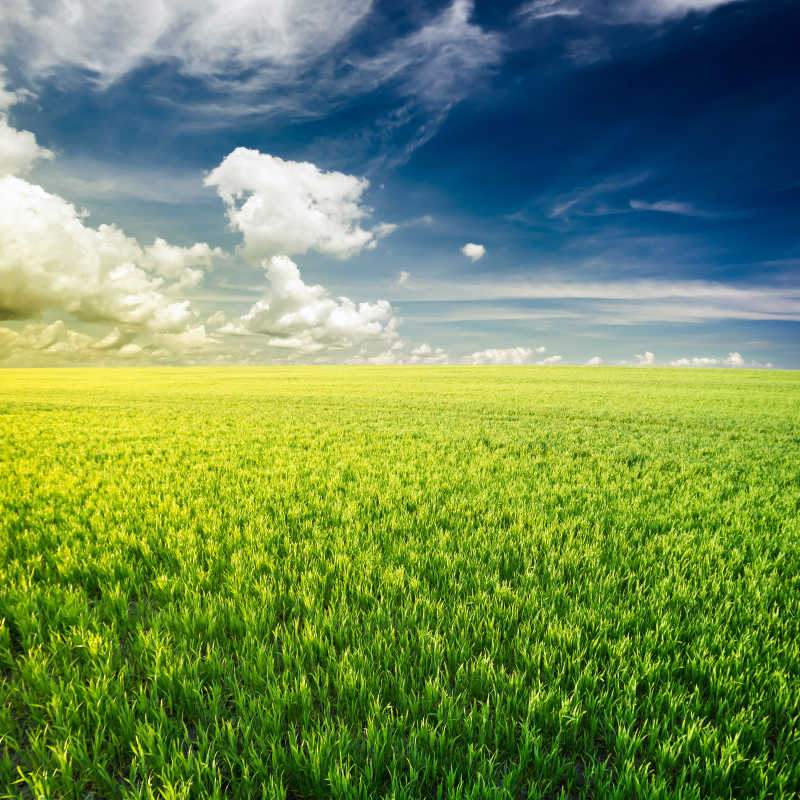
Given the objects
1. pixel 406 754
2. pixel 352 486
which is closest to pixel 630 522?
pixel 352 486

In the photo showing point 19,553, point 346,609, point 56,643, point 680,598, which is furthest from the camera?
Answer: point 19,553

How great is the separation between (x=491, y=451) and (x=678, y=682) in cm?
893

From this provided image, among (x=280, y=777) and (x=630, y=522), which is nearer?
(x=280, y=777)

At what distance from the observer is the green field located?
2.42 metres

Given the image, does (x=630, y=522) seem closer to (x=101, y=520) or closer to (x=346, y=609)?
(x=346, y=609)

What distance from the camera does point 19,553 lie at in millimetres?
5234

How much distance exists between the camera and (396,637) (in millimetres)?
3635

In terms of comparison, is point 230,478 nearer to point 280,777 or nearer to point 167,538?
point 167,538

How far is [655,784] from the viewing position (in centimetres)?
220

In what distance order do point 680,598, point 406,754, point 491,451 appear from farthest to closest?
point 491,451 < point 680,598 < point 406,754

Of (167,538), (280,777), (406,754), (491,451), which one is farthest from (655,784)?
(491,451)

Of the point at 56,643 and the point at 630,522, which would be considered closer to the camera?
the point at 56,643

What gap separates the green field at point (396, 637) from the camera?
95.2 inches

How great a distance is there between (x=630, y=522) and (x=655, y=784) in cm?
476
